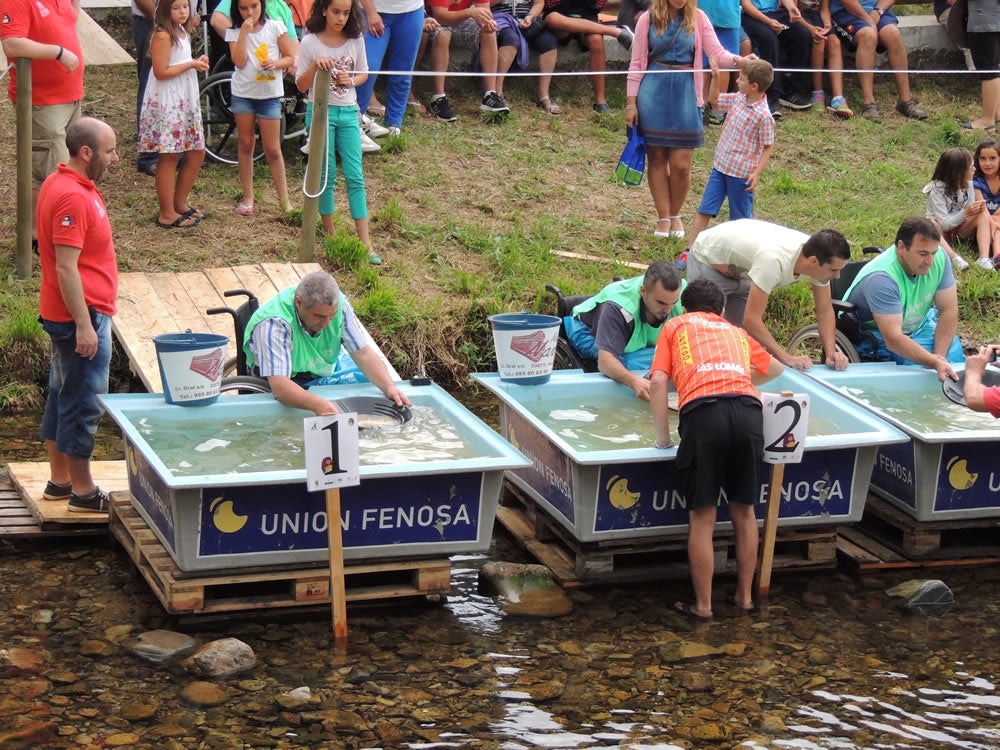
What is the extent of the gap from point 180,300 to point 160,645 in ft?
11.8

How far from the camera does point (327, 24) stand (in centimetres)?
917

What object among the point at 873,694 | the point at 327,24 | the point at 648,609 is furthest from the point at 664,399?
the point at 327,24

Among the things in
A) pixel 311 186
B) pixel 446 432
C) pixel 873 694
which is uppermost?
pixel 311 186

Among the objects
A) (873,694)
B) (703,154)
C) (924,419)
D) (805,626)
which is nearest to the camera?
(873,694)

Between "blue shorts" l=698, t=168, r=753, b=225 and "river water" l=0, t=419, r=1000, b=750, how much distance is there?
12.6 feet

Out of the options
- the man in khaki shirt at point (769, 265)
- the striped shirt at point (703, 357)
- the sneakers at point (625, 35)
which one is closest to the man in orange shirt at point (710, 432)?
the striped shirt at point (703, 357)

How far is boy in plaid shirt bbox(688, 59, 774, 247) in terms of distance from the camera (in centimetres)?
942

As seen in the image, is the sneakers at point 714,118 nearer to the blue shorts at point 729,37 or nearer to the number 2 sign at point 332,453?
the blue shorts at point 729,37

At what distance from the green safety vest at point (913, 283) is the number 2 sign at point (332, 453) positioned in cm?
347

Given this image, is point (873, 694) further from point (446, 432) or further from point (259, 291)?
point (259, 291)

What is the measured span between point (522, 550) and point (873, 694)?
1.94 m

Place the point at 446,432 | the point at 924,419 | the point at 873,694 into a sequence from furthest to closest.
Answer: the point at 924,419
the point at 446,432
the point at 873,694

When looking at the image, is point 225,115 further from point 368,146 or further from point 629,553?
point 629,553

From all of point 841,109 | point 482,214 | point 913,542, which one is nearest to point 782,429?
point 913,542
